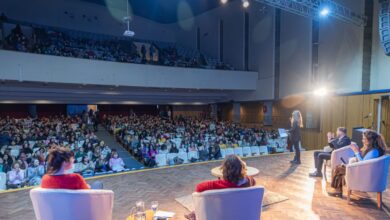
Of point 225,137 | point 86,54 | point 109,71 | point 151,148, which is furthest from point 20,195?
point 86,54

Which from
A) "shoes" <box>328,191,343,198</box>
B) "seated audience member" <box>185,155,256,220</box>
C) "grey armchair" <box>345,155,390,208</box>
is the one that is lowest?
"shoes" <box>328,191,343,198</box>

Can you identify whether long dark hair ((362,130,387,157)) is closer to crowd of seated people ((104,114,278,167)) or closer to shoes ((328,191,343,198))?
shoes ((328,191,343,198))

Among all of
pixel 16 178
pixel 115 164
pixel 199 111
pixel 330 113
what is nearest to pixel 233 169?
pixel 16 178

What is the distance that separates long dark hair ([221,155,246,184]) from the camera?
1955mm

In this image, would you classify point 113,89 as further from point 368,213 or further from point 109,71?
point 368,213

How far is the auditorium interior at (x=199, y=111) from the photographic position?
2959mm

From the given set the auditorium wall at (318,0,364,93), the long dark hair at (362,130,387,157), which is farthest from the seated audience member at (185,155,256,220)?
the auditorium wall at (318,0,364,93)

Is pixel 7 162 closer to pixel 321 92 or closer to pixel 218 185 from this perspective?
pixel 218 185

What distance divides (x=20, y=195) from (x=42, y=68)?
751 centimetres

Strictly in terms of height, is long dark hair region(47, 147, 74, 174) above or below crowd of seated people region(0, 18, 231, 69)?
below

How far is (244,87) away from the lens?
14.3m

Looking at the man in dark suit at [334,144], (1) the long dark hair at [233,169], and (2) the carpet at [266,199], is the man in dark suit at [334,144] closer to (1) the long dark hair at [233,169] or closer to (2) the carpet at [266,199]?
(2) the carpet at [266,199]

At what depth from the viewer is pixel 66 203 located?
79.2 inches

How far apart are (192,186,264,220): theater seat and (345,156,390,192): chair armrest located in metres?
1.91
